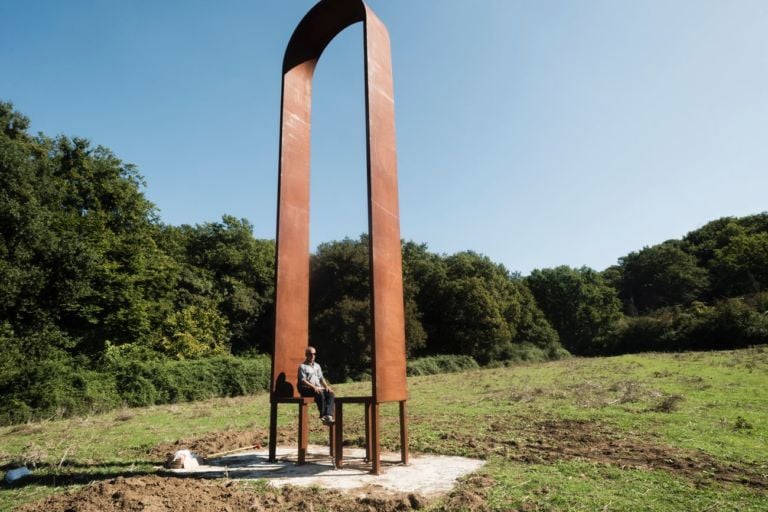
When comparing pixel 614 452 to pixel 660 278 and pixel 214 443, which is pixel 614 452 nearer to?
pixel 214 443

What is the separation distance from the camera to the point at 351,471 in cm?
616

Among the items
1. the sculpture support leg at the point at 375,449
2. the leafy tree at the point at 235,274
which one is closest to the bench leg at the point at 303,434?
the sculpture support leg at the point at 375,449

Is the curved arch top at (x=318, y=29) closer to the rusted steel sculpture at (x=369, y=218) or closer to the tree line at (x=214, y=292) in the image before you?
the rusted steel sculpture at (x=369, y=218)

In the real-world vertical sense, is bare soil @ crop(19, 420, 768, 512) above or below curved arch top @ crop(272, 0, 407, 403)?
below

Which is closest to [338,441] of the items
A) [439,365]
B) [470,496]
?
[470,496]

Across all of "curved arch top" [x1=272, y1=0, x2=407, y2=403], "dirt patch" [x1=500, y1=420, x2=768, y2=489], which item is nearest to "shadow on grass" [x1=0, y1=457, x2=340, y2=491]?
"curved arch top" [x1=272, y1=0, x2=407, y2=403]

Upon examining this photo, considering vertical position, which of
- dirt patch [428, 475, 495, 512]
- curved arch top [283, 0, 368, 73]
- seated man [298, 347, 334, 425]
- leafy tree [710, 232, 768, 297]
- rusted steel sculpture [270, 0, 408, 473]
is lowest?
dirt patch [428, 475, 495, 512]

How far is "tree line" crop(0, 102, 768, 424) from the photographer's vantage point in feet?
65.1

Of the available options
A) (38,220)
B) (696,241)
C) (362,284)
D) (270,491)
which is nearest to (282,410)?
(270,491)

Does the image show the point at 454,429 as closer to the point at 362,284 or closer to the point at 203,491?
the point at 203,491

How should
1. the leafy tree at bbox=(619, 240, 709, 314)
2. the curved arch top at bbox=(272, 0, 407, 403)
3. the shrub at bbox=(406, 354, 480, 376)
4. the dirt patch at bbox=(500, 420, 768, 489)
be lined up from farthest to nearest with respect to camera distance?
the leafy tree at bbox=(619, 240, 709, 314)
the shrub at bbox=(406, 354, 480, 376)
the curved arch top at bbox=(272, 0, 407, 403)
the dirt patch at bbox=(500, 420, 768, 489)

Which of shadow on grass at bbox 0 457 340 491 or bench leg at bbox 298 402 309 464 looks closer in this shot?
shadow on grass at bbox 0 457 340 491

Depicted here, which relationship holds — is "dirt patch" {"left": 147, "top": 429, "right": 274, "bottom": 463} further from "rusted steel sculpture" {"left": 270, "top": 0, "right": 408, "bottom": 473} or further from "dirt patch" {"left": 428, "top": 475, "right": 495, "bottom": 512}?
"dirt patch" {"left": 428, "top": 475, "right": 495, "bottom": 512}

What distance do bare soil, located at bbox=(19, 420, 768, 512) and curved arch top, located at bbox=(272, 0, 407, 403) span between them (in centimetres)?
159
